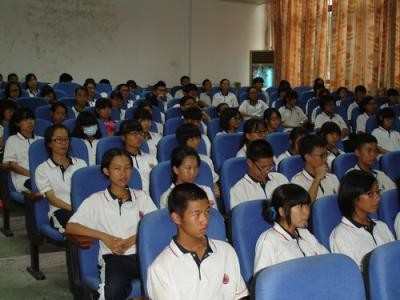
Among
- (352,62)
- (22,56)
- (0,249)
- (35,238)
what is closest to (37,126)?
(0,249)

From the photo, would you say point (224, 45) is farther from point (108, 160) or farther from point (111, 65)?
point (108, 160)

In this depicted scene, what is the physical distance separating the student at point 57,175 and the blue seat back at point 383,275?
2.18 m

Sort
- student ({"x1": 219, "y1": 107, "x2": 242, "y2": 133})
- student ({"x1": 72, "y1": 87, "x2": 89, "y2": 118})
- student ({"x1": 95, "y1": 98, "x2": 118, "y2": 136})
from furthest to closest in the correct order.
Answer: student ({"x1": 72, "y1": 87, "x2": 89, "y2": 118}), student ({"x1": 95, "y1": 98, "x2": 118, "y2": 136}), student ({"x1": 219, "y1": 107, "x2": 242, "y2": 133})

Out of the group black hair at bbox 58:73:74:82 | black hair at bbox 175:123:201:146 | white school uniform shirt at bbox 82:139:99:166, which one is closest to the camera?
black hair at bbox 175:123:201:146

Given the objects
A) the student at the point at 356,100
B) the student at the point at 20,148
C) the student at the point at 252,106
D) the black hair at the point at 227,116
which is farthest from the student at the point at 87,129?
the student at the point at 356,100

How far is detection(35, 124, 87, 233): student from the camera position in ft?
11.4

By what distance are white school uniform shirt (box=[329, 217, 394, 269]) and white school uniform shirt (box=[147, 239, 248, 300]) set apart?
681 mm

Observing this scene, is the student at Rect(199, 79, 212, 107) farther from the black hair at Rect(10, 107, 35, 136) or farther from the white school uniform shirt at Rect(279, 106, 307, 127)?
the black hair at Rect(10, 107, 35, 136)

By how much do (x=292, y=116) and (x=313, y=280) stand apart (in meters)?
6.33

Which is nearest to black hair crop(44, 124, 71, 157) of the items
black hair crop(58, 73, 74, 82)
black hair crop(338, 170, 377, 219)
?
black hair crop(338, 170, 377, 219)

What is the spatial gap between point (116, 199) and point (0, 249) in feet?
5.51

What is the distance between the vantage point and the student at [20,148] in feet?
14.1

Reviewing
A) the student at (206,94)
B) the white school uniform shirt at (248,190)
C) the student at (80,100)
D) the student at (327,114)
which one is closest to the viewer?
the white school uniform shirt at (248,190)

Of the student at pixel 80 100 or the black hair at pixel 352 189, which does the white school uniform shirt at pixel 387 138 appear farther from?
the student at pixel 80 100
